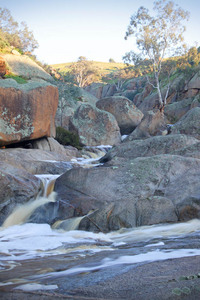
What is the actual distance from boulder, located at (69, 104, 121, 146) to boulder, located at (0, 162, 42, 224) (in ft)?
49.8

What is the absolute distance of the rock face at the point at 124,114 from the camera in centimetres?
2822

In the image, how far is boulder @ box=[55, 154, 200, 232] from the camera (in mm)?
6375

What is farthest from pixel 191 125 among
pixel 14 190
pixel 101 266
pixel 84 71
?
pixel 84 71

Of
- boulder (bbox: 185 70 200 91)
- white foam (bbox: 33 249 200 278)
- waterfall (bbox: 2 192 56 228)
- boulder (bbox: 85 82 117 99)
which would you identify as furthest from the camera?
boulder (bbox: 85 82 117 99)

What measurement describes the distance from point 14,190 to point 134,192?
10.4 feet

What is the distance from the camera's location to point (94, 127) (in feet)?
80.2

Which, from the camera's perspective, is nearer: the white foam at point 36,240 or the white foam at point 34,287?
the white foam at point 34,287

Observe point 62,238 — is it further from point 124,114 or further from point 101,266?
point 124,114

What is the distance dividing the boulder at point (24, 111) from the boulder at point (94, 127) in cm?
810

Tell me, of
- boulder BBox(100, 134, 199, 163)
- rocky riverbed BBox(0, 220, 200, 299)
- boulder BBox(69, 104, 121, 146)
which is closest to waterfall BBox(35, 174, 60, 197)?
rocky riverbed BBox(0, 220, 200, 299)

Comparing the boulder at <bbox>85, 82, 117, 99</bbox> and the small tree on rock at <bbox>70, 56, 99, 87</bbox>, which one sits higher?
the small tree on rock at <bbox>70, 56, 99, 87</bbox>

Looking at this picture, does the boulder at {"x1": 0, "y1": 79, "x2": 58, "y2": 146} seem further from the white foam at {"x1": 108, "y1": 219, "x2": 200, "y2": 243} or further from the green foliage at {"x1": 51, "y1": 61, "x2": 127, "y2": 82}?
the green foliage at {"x1": 51, "y1": 61, "x2": 127, "y2": 82}

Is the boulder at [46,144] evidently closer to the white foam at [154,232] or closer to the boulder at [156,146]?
the boulder at [156,146]

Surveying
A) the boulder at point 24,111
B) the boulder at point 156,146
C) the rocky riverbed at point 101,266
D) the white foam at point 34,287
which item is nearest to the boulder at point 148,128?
the boulder at point 24,111
